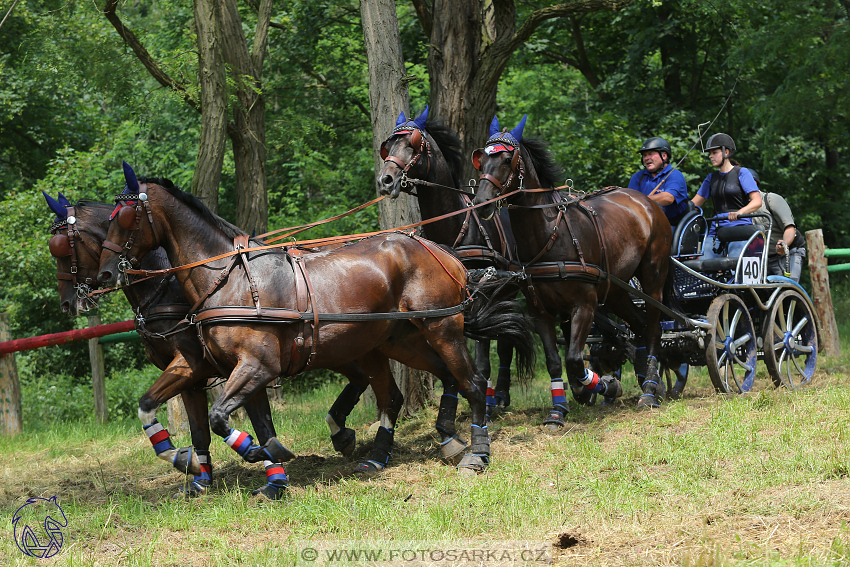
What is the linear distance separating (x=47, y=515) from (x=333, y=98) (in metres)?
10.8

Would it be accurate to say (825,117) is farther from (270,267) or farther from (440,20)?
(270,267)

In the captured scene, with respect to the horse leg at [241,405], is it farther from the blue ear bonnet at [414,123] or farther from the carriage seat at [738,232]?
the carriage seat at [738,232]

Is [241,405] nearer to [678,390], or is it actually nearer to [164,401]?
[164,401]

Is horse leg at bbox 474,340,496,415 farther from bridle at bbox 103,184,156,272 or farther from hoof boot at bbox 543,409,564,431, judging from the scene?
bridle at bbox 103,184,156,272

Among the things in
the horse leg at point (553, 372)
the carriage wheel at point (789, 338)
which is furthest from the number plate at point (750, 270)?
the horse leg at point (553, 372)

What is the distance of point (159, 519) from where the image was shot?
4969 mm

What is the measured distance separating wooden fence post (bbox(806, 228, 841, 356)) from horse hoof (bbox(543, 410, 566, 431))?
19.0 ft

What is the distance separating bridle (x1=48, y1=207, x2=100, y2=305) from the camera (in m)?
5.57

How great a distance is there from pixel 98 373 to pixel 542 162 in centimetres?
588

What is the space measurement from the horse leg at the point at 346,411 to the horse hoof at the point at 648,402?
270cm

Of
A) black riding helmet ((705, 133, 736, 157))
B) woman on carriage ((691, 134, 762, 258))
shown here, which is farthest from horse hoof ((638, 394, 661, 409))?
black riding helmet ((705, 133, 736, 157))

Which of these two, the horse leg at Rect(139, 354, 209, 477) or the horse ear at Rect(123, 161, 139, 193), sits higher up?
the horse ear at Rect(123, 161, 139, 193)

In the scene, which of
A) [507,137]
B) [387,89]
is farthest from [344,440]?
[387,89]

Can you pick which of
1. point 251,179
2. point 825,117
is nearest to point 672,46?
point 825,117
